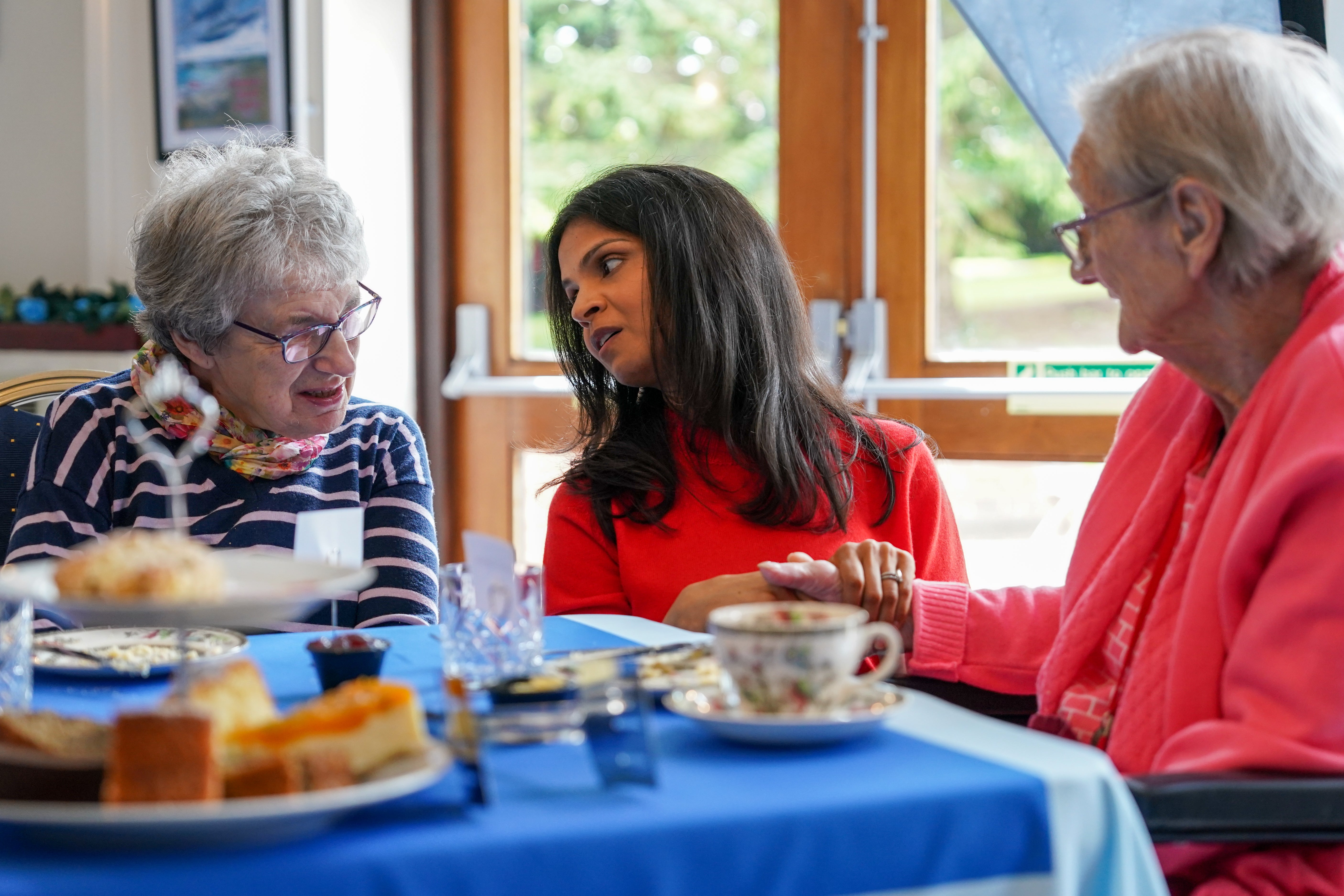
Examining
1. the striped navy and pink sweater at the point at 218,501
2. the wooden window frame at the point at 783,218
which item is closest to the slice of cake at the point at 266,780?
the striped navy and pink sweater at the point at 218,501

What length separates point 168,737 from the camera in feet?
2.27

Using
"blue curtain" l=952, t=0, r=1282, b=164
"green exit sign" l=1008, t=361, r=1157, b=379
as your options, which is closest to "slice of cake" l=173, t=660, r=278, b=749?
"blue curtain" l=952, t=0, r=1282, b=164

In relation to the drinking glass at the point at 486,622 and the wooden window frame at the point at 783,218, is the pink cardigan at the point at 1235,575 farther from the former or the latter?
the wooden window frame at the point at 783,218

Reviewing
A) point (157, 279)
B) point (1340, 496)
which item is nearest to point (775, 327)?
point (157, 279)

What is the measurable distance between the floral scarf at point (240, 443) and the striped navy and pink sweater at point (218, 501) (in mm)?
17

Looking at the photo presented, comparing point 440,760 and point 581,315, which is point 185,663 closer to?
point 440,760

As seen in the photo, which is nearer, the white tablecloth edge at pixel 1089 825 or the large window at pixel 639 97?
the white tablecloth edge at pixel 1089 825

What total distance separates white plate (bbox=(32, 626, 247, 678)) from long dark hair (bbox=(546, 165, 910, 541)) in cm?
70

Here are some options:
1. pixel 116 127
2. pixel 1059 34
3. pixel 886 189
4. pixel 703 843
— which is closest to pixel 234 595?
pixel 703 843

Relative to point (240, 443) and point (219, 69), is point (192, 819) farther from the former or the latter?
point (219, 69)

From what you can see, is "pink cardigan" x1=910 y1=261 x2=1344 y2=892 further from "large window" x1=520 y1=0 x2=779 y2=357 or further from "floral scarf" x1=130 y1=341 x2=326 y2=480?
"large window" x1=520 y1=0 x2=779 y2=357

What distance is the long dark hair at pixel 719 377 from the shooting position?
1.87 meters

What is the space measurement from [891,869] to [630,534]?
3.71 feet

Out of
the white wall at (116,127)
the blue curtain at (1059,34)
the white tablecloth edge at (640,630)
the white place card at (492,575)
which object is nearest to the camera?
the white place card at (492,575)
